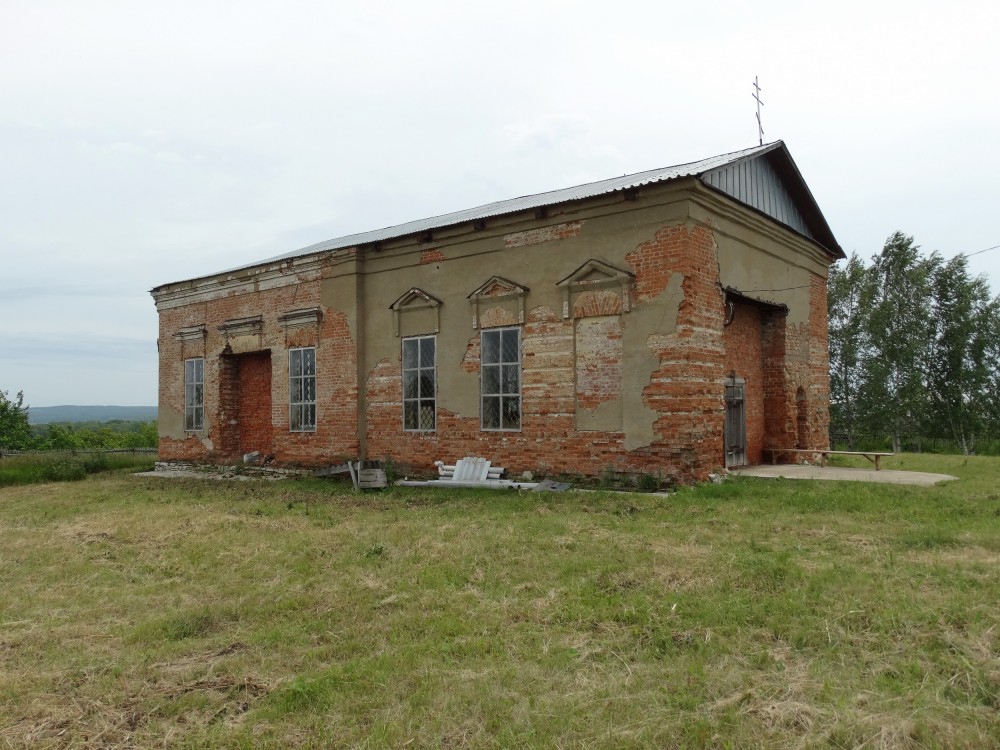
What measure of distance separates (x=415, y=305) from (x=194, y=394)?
23.9ft

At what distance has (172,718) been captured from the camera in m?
3.48

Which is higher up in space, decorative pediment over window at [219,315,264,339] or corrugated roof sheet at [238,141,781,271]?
corrugated roof sheet at [238,141,781,271]

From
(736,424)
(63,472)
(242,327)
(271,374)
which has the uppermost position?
(242,327)

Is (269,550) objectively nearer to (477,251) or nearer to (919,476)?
(477,251)

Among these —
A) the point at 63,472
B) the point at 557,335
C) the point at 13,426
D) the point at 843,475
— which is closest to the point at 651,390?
the point at 557,335

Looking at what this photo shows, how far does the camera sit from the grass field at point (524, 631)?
3277 mm

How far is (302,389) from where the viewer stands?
580 inches

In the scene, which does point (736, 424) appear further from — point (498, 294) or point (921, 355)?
point (921, 355)

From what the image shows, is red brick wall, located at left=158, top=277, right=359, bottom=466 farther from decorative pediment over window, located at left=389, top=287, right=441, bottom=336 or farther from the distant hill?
the distant hill

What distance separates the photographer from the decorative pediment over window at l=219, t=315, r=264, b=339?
15.5 m

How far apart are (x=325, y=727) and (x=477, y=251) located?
31.9 feet

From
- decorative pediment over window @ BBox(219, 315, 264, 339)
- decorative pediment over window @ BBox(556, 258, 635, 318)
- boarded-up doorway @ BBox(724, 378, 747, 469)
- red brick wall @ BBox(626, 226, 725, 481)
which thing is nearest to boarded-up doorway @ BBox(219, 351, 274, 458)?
decorative pediment over window @ BBox(219, 315, 264, 339)

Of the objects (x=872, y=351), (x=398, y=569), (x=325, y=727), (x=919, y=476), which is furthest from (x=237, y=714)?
(x=872, y=351)

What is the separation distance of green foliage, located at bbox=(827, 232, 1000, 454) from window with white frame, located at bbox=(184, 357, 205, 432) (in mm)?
21799
